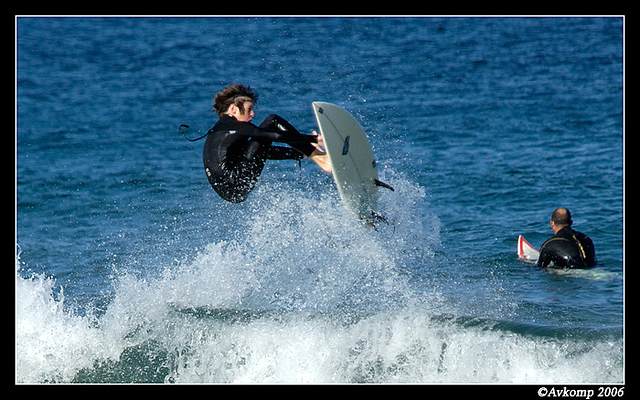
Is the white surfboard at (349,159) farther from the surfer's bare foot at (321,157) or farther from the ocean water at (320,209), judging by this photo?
the ocean water at (320,209)

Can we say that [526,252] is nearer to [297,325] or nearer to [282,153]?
[297,325]

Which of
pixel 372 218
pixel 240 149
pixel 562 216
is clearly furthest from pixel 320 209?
pixel 562 216

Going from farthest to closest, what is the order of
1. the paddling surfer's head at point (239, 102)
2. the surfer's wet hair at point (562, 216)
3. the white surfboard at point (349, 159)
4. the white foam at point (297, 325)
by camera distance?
the surfer's wet hair at point (562, 216) < the paddling surfer's head at point (239, 102) < the white surfboard at point (349, 159) < the white foam at point (297, 325)

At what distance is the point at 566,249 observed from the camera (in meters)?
9.48

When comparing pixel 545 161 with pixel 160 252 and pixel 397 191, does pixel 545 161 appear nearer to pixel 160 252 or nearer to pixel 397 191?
pixel 397 191

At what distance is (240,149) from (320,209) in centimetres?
154

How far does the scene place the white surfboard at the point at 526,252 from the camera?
10.2 m

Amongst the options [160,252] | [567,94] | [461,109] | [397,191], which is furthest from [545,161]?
[160,252]

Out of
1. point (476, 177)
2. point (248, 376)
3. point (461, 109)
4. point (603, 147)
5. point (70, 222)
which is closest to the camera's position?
point (248, 376)

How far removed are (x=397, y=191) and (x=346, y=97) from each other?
9.94m

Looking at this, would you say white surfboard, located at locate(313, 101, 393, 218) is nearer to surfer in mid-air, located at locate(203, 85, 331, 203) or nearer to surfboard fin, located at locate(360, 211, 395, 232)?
surfboard fin, located at locate(360, 211, 395, 232)

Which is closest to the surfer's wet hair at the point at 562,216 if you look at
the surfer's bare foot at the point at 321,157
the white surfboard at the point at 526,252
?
the white surfboard at the point at 526,252

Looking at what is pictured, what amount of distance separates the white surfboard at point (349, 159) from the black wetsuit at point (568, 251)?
3182 millimetres

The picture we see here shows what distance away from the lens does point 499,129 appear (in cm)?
1683
